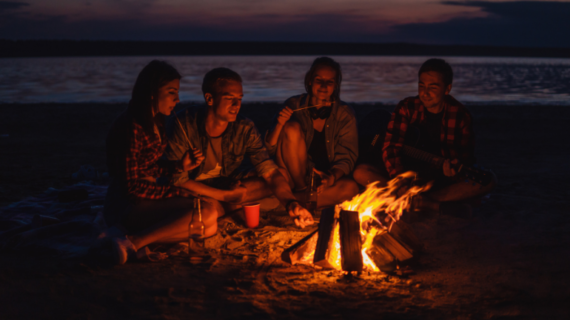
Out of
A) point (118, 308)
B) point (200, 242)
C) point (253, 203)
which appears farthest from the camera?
point (253, 203)

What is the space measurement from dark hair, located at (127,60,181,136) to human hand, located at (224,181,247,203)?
42.5 inches

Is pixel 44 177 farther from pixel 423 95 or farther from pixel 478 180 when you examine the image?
pixel 478 180

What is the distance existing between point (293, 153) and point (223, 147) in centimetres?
74

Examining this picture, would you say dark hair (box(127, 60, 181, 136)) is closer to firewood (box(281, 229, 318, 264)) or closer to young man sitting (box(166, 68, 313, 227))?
young man sitting (box(166, 68, 313, 227))

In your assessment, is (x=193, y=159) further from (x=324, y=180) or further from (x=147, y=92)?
(x=324, y=180)

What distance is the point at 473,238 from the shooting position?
4.16m

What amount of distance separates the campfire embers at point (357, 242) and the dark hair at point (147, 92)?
1.57 m

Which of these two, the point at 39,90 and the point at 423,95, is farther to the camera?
the point at 39,90

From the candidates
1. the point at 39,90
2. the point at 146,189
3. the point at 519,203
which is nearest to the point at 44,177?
the point at 146,189

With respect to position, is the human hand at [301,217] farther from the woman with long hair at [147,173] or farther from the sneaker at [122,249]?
the sneaker at [122,249]

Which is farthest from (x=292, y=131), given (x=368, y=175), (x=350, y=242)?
(x=350, y=242)

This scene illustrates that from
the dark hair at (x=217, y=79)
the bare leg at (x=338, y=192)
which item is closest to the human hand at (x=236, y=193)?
the bare leg at (x=338, y=192)

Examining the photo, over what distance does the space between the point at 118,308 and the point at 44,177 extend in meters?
4.14

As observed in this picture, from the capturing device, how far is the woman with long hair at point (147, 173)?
3613 millimetres
